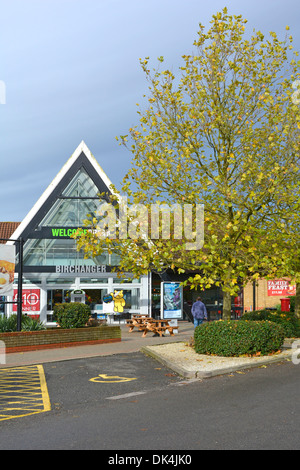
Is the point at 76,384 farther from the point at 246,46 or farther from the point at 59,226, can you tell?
the point at 59,226

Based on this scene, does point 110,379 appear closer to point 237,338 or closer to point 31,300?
point 237,338

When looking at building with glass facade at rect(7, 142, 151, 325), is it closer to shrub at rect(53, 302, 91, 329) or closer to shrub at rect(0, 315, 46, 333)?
shrub at rect(53, 302, 91, 329)

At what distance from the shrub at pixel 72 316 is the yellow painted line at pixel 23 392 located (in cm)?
552

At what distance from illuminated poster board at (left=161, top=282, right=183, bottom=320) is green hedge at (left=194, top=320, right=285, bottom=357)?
11225mm

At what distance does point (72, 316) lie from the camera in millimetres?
19359

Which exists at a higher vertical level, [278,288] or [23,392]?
[278,288]

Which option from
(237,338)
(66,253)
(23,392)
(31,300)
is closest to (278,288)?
(66,253)

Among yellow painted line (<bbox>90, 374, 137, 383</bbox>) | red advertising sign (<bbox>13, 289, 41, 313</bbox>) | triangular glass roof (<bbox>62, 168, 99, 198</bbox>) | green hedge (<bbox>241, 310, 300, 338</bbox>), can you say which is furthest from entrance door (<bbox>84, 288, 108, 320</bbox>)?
yellow painted line (<bbox>90, 374, 137, 383</bbox>)

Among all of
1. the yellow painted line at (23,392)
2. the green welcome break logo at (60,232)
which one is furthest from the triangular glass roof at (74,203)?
the yellow painted line at (23,392)

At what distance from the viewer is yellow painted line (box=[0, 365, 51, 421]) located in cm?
865

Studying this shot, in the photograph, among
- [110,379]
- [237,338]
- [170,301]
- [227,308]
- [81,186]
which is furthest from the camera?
[81,186]

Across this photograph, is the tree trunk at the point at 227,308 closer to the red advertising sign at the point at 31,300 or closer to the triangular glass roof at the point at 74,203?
the triangular glass roof at the point at 74,203

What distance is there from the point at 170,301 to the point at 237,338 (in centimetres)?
1237

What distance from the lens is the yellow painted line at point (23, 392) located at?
28.4 feet
